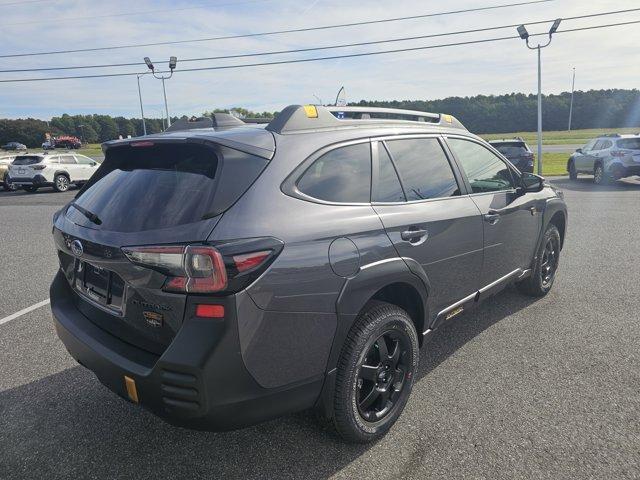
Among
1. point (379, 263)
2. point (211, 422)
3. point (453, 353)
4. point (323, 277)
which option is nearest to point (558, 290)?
point (453, 353)

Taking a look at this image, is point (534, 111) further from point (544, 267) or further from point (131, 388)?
point (131, 388)

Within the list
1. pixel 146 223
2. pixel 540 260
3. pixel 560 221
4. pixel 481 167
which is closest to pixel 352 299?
pixel 146 223

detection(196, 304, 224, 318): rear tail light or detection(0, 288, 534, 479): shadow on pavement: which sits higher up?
detection(196, 304, 224, 318): rear tail light

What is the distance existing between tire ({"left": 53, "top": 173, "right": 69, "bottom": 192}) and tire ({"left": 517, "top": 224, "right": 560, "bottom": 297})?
1886 centimetres

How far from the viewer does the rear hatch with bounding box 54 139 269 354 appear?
2096 mm

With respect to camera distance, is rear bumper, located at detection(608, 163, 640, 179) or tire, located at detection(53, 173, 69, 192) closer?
rear bumper, located at detection(608, 163, 640, 179)

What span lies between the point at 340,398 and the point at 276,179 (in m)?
1.15

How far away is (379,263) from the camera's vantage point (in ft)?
8.25

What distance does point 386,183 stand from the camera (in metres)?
2.84

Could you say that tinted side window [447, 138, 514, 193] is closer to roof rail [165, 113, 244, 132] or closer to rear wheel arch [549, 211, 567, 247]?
rear wheel arch [549, 211, 567, 247]

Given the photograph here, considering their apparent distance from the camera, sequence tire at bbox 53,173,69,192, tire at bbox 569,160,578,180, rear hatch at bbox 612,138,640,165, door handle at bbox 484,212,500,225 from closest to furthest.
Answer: door handle at bbox 484,212,500,225
rear hatch at bbox 612,138,640,165
tire at bbox 569,160,578,180
tire at bbox 53,173,69,192

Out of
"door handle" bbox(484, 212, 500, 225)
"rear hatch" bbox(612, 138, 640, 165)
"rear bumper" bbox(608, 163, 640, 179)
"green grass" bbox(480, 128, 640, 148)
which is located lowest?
"green grass" bbox(480, 128, 640, 148)

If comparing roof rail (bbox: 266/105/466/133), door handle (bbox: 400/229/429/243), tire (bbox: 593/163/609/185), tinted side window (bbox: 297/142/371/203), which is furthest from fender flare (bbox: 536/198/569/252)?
tire (bbox: 593/163/609/185)

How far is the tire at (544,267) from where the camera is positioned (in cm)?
461
